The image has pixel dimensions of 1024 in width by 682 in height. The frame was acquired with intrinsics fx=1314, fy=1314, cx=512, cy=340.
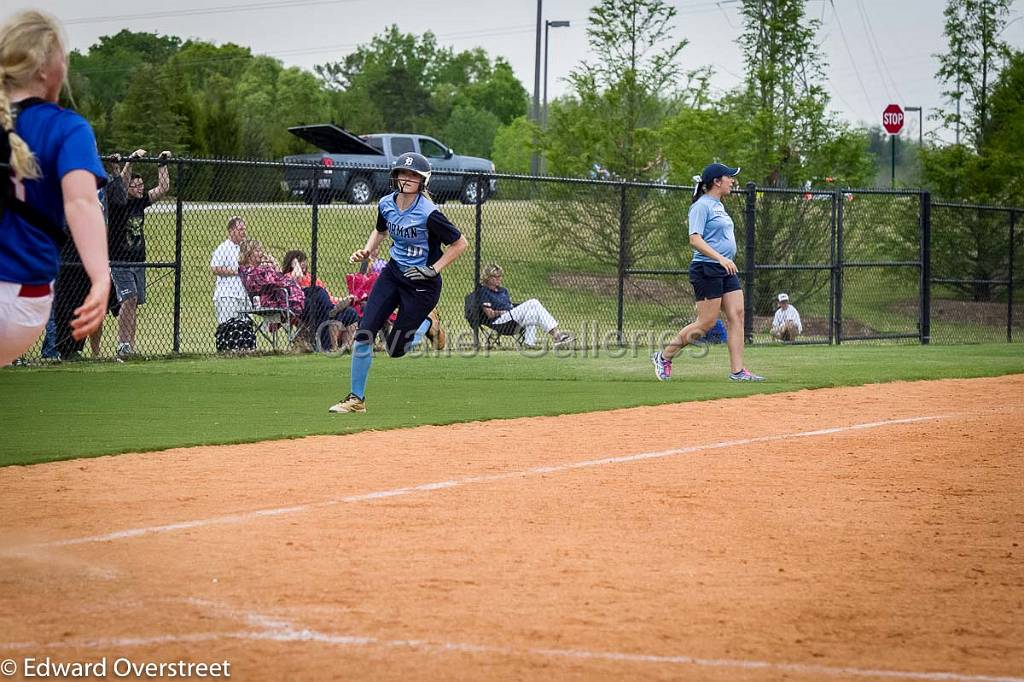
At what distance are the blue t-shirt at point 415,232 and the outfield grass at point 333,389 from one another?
1321mm

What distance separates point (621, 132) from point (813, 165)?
413 centimetres

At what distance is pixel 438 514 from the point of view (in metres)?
6.75

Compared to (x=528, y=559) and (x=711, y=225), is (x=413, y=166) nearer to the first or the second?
(x=711, y=225)

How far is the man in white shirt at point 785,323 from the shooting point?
2089cm

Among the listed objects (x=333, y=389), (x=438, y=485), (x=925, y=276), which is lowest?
(x=438, y=485)

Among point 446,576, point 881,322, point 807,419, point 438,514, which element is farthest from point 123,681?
point 881,322

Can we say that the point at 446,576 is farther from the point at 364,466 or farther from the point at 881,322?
the point at 881,322

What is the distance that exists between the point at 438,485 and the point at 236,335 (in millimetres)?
9420

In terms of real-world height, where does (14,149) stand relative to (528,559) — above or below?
above

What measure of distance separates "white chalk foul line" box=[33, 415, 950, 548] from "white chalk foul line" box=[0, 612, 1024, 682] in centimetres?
168

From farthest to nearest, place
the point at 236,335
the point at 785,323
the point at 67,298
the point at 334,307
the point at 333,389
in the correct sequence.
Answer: the point at 785,323 < the point at 334,307 < the point at 236,335 < the point at 67,298 < the point at 333,389

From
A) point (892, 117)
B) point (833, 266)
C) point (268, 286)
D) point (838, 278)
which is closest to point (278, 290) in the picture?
point (268, 286)

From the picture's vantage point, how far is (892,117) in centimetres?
3678

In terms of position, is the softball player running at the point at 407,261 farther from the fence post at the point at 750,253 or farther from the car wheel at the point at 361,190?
the car wheel at the point at 361,190
